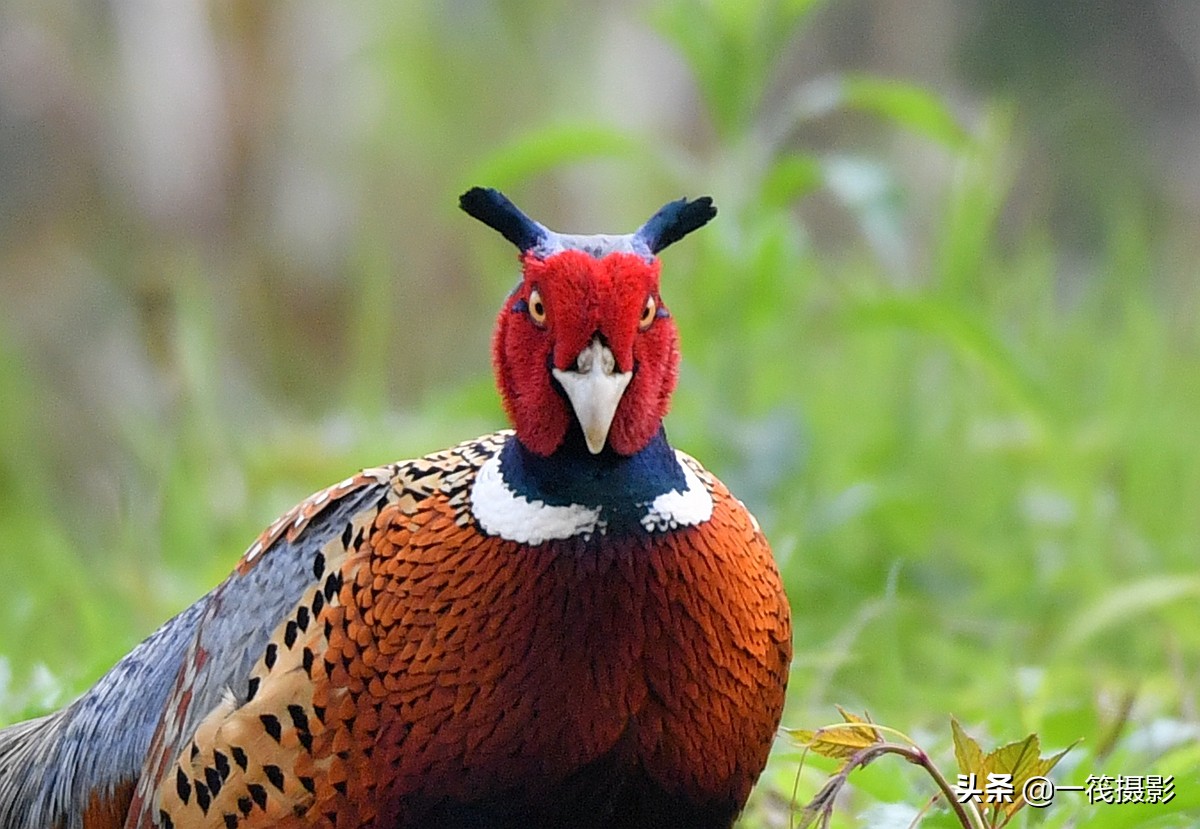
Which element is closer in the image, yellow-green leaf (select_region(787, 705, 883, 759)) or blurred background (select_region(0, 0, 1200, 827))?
yellow-green leaf (select_region(787, 705, 883, 759))

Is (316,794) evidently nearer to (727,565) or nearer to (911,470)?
(727,565)

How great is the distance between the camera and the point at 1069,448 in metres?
4.69

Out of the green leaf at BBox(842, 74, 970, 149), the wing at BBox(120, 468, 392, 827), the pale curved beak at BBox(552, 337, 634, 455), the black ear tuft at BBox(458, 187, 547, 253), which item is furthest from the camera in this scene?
the green leaf at BBox(842, 74, 970, 149)

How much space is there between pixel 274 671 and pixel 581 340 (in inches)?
25.6

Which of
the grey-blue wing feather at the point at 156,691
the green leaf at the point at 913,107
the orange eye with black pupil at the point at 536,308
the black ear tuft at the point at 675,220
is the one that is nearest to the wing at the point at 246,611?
the grey-blue wing feather at the point at 156,691

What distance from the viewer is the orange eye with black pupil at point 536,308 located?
1.88m

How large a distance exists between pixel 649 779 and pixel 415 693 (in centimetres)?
33

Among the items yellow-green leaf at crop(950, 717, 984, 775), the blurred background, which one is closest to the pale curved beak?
yellow-green leaf at crop(950, 717, 984, 775)

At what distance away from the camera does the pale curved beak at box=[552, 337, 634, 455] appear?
70.9 inches

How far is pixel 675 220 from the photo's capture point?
203 centimetres

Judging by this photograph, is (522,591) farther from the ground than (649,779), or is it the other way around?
(522,591)

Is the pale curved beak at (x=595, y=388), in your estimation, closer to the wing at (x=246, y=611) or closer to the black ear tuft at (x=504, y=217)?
the black ear tuft at (x=504, y=217)

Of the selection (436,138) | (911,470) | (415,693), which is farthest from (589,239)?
(436,138)

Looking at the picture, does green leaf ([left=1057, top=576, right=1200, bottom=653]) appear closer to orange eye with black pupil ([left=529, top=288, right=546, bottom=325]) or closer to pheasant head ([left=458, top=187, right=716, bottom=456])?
pheasant head ([left=458, top=187, right=716, bottom=456])
